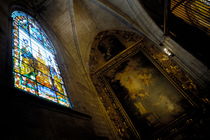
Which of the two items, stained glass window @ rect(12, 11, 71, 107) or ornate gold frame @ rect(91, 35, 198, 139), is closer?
stained glass window @ rect(12, 11, 71, 107)

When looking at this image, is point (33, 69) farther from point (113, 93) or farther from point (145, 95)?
point (145, 95)

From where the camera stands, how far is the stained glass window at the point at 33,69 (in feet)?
11.9

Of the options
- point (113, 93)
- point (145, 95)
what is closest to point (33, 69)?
point (113, 93)

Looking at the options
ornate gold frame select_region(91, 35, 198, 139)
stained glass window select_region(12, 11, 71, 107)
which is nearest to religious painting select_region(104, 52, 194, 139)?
ornate gold frame select_region(91, 35, 198, 139)

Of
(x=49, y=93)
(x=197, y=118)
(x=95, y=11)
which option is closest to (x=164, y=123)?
(x=197, y=118)

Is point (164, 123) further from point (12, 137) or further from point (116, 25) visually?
point (116, 25)

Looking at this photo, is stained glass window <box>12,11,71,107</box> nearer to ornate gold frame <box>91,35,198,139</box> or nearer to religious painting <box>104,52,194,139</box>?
ornate gold frame <box>91,35,198,139</box>

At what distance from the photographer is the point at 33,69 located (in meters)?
4.32

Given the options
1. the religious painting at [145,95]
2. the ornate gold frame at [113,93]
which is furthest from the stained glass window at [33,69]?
the religious painting at [145,95]

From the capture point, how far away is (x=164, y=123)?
19.1ft

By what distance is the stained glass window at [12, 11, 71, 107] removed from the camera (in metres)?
3.64

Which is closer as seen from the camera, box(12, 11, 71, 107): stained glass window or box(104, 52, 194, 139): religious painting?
box(12, 11, 71, 107): stained glass window

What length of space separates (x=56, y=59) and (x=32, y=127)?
4.28 m

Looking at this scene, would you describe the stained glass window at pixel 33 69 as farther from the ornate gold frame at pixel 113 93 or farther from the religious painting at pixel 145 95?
the religious painting at pixel 145 95
